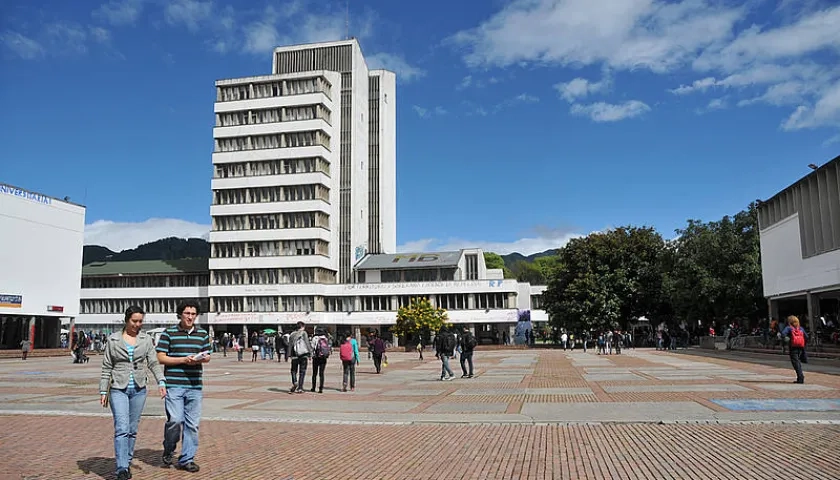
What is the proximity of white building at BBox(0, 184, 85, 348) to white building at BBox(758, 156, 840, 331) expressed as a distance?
2178 inches

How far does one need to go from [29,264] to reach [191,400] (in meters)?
54.1

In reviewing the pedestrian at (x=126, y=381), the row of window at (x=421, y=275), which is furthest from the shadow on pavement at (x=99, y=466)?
the row of window at (x=421, y=275)

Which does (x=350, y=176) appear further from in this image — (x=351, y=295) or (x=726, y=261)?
(x=726, y=261)

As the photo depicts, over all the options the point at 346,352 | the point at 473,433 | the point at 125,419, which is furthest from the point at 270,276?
the point at 125,419

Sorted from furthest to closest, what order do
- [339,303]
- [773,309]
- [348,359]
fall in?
1. [339,303]
2. [773,309]
3. [348,359]

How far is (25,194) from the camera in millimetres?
52781

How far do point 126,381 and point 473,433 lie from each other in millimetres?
5180

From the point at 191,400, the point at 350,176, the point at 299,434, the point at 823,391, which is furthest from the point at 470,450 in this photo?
the point at 350,176

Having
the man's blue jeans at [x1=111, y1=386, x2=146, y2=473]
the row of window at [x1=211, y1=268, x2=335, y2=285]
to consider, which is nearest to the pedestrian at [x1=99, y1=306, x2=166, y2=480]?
the man's blue jeans at [x1=111, y1=386, x2=146, y2=473]

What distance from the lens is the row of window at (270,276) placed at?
74500mm

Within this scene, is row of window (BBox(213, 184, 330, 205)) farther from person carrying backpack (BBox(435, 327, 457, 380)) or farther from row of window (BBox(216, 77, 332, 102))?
person carrying backpack (BBox(435, 327, 457, 380))

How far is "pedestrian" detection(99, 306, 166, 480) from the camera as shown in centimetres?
709

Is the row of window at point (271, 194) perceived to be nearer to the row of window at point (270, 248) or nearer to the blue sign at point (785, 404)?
the row of window at point (270, 248)

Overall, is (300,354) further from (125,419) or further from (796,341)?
(796,341)
